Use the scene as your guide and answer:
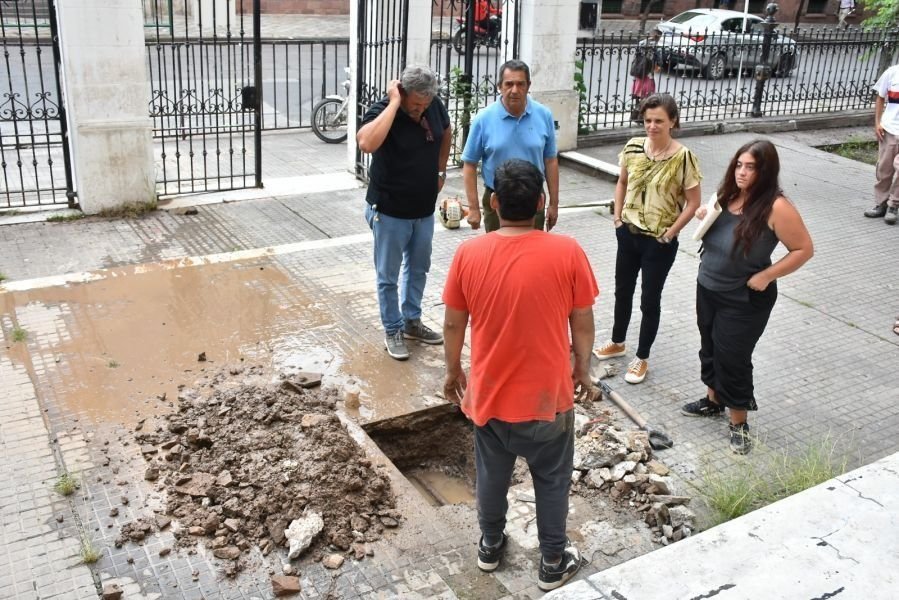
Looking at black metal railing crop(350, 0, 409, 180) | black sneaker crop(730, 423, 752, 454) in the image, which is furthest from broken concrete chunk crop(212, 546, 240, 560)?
black metal railing crop(350, 0, 409, 180)

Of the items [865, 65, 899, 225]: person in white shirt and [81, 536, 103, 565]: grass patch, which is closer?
[81, 536, 103, 565]: grass patch

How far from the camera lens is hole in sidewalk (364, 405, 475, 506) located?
5207mm

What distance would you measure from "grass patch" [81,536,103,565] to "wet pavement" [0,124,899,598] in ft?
0.12

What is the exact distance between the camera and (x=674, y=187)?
5434mm

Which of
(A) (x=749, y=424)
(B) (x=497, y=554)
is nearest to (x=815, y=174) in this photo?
(A) (x=749, y=424)

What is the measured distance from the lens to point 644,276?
18.8 ft

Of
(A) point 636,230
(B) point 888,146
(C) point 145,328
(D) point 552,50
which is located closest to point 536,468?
(A) point 636,230

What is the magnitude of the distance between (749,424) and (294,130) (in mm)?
9036

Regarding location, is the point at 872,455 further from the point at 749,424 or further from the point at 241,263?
the point at 241,263

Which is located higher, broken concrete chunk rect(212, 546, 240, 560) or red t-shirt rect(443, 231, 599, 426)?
red t-shirt rect(443, 231, 599, 426)

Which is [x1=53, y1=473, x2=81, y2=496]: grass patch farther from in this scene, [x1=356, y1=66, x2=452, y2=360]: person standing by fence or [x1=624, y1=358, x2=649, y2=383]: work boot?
[x1=624, y1=358, x2=649, y2=383]: work boot

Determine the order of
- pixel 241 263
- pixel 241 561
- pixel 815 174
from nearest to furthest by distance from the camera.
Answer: pixel 241 561, pixel 241 263, pixel 815 174

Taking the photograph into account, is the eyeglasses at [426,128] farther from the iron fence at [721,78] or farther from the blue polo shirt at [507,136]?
the iron fence at [721,78]

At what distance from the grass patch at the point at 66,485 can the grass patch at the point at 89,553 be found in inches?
17.3
